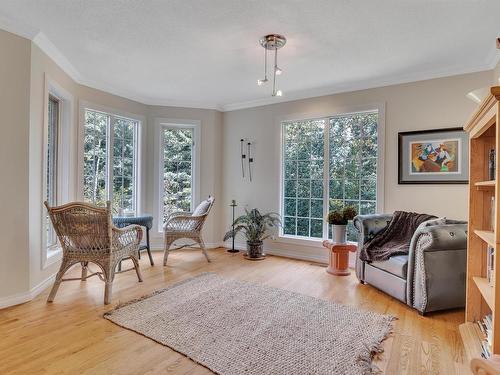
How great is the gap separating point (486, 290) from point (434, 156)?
205cm

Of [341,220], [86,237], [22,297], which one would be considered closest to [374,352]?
[341,220]

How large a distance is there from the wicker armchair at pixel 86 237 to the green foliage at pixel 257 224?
205cm


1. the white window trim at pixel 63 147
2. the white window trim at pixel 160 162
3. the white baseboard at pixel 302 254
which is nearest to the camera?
the white window trim at pixel 63 147

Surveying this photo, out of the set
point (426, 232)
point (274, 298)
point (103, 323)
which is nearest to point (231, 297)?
point (274, 298)

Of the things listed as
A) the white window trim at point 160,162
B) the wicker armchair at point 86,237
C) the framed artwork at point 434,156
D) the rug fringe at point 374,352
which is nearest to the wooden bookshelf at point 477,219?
the rug fringe at point 374,352

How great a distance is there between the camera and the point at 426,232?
8.28 ft

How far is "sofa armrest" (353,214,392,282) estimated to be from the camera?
3.29 metres

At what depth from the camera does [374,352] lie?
1971 mm

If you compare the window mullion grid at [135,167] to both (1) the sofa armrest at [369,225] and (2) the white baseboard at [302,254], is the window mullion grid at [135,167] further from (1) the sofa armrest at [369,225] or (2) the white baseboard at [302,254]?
(1) the sofa armrest at [369,225]

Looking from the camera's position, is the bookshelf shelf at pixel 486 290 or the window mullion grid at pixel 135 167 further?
the window mullion grid at pixel 135 167

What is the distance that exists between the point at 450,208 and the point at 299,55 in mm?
2368

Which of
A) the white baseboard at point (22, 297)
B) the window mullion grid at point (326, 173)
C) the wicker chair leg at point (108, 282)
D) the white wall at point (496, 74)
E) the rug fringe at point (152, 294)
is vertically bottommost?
the rug fringe at point (152, 294)

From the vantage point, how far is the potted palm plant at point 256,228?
4.46m

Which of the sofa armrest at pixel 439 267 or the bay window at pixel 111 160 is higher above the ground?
the bay window at pixel 111 160
